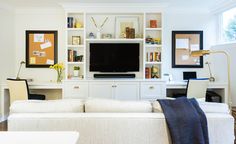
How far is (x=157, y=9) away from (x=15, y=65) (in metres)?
3.38

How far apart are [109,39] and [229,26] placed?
2508 millimetres

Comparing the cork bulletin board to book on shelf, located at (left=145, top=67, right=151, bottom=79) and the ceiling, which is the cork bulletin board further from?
book on shelf, located at (left=145, top=67, right=151, bottom=79)

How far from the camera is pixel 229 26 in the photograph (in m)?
4.95

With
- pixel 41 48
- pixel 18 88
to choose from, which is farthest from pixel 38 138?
pixel 41 48

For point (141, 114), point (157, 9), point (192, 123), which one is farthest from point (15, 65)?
point (192, 123)

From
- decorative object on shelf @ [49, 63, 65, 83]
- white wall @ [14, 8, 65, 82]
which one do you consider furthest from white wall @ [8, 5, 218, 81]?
decorative object on shelf @ [49, 63, 65, 83]

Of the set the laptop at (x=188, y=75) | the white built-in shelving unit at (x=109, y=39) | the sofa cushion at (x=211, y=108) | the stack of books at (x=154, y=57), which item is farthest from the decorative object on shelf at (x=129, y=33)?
the sofa cushion at (x=211, y=108)

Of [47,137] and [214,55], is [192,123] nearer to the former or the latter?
[47,137]

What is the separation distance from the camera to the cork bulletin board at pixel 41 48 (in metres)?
5.38

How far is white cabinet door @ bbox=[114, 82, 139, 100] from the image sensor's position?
481 centimetres

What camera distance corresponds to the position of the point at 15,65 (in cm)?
541

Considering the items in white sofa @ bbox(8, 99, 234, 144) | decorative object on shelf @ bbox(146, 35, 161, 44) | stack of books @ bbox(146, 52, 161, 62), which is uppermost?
decorative object on shelf @ bbox(146, 35, 161, 44)

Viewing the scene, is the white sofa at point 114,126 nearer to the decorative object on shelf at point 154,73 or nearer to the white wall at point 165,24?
the decorative object on shelf at point 154,73

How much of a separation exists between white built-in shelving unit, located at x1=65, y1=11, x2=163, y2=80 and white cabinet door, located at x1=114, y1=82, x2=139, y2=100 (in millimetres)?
378
